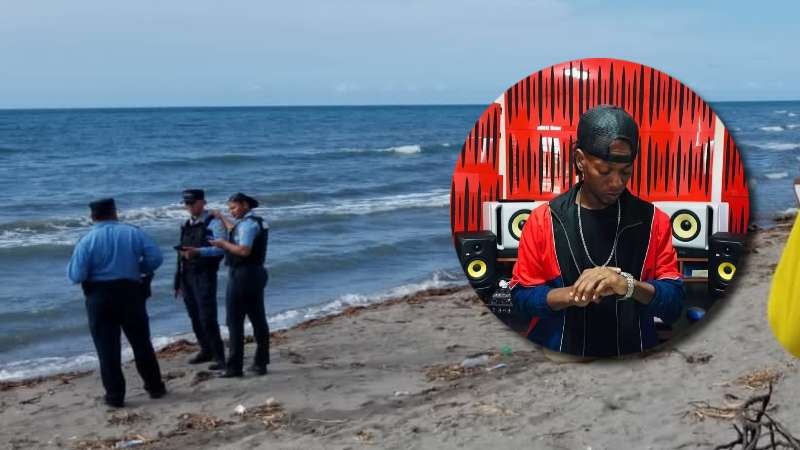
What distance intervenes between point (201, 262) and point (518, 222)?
5.77m

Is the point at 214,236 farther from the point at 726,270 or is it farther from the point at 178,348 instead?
the point at 726,270

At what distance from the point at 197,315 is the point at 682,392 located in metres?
4.86

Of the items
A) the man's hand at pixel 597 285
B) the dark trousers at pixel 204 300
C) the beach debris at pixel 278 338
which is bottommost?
the beach debris at pixel 278 338

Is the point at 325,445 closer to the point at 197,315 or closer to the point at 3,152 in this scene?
the point at 197,315

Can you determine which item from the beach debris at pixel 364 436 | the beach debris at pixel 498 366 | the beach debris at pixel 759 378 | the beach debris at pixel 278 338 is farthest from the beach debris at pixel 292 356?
the beach debris at pixel 759 378

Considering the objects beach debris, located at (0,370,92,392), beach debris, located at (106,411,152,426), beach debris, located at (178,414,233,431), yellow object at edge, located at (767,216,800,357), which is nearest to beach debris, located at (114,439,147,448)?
beach debris, located at (178,414,233,431)

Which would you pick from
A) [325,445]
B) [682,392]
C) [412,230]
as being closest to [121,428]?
[325,445]

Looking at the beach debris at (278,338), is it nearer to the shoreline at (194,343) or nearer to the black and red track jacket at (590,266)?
the shoreline at (194,343)

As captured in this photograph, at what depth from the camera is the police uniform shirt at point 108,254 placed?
6.62 m

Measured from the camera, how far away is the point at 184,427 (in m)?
6.70

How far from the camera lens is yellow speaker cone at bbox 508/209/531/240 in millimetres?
2402

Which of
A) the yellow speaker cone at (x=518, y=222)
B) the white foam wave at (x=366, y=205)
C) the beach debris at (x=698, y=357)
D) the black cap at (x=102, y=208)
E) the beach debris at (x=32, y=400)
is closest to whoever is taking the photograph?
the yellow speaker cone at (x=518, y=222)

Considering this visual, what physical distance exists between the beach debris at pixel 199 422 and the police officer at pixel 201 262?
1.20 m

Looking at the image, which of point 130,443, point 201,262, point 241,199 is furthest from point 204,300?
point 130,443
